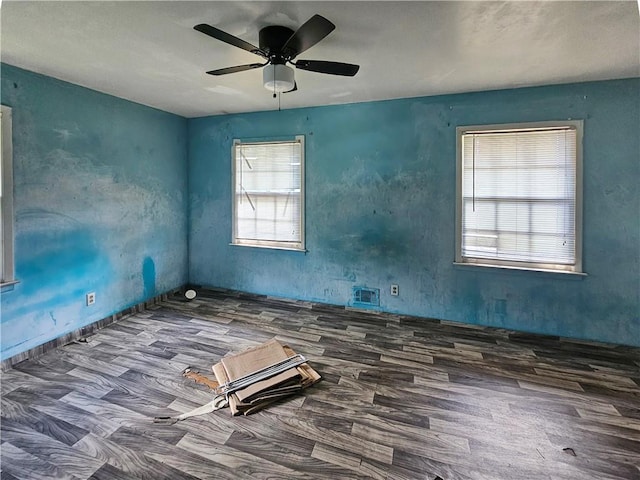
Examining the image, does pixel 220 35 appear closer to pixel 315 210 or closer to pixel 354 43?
pixel 354 43

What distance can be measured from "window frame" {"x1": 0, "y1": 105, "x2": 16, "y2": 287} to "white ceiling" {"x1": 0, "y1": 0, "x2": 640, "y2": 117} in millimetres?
497

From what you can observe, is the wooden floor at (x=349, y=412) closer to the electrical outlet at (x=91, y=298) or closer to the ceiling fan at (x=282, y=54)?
the electrical outlet at (x=91, y=298)

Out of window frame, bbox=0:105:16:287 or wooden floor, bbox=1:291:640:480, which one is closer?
wooden floor, bbox=1:291:640:480

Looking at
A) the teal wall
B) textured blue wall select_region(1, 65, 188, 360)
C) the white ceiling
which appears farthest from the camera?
the teal wall

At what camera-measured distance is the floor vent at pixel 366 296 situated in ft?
12.5

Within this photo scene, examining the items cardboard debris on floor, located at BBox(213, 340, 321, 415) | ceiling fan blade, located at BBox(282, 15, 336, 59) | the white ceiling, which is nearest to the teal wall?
the white ceiling

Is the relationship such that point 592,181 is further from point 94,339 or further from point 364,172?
point 94,339

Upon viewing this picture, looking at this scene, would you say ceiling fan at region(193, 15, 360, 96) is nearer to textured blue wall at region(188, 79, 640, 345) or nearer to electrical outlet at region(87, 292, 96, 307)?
textured blue wall at region(188, 79, 640, 345)

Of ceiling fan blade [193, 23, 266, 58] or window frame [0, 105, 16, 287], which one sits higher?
ceiling fan blade [193, 23, 266, 58]

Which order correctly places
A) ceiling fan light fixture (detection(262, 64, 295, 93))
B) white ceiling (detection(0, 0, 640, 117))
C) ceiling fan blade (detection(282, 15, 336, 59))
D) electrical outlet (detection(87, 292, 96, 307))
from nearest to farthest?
ceiling fan blade (detection(282, 15, 336, 59)) < white ceiling (detection(0, 0, 640, 117)) < ceiling fan light fixture (detection(262, 64, 295, 93)) < electrical outlet (detection(87, 292, 96, 307))

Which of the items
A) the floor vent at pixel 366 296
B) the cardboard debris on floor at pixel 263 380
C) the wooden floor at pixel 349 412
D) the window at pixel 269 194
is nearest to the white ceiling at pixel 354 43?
the window at pixel 269 194

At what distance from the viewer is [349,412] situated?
207cm

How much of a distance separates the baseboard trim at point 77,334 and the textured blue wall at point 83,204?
5 cm

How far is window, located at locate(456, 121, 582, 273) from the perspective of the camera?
305 cm
